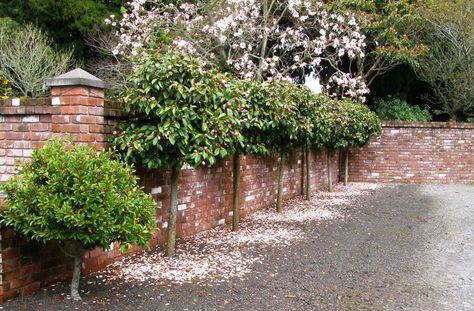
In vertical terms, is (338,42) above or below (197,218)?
above

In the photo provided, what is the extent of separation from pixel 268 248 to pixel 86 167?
2890mm

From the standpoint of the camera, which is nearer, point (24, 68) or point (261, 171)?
point (261, 171)

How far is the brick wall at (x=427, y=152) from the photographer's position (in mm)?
15078

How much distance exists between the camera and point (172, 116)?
4.41 meters

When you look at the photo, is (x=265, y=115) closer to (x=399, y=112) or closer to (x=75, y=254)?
(x=75, y=254)

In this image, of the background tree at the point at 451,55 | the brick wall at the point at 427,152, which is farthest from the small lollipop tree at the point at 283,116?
the background tree at the point at 451,55

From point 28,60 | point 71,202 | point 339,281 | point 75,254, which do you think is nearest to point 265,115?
point 339,281

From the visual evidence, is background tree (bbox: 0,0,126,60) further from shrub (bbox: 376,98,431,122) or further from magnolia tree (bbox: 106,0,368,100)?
shrub (bbox: 376,98,431,122)

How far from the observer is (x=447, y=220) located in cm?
802

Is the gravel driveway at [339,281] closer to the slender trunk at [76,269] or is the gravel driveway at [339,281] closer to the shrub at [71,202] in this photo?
the slender trunk at [76,269]

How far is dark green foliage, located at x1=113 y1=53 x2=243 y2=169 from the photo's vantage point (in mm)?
4355

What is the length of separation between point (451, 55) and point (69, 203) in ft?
50.9

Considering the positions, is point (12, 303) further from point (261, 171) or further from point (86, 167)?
point (261, 171)

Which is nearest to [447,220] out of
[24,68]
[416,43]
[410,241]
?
[410,241]
